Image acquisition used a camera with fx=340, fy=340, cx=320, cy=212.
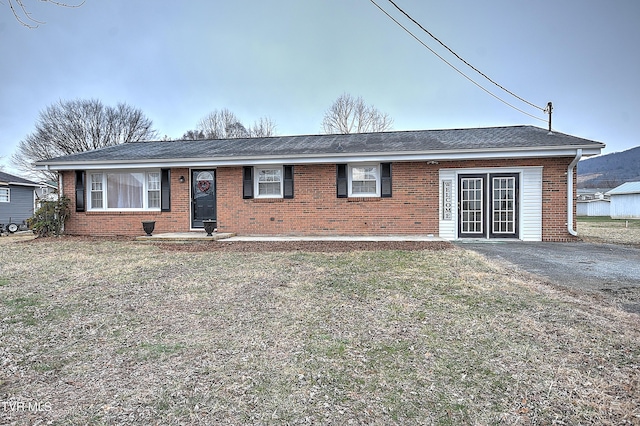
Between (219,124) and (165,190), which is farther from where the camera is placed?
(219,124)

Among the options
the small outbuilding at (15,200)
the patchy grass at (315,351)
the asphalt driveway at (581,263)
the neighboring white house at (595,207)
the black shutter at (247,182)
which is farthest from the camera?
the neighboring white house at (595,207)

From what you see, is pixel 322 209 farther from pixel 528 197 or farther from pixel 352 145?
pixel 528 197

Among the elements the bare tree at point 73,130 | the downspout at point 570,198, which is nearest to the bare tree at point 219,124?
the bare tree at point 73,130

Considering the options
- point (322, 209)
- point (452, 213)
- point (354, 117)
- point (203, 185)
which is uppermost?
point (354, 117)

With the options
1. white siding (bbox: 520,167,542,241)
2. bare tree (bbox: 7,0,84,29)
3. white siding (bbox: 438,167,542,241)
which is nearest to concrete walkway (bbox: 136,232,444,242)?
white siding (bbox: 438,167,542,241)

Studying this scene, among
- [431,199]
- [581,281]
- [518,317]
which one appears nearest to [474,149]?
[431,199]

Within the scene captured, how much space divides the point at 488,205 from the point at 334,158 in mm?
4657

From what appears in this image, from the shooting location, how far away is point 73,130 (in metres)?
30.8

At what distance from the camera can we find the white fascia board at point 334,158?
9.09m

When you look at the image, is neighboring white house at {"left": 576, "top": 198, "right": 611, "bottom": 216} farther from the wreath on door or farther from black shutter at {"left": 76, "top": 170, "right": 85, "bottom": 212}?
black shutter at {"left": 76, "top": 170, "right": 85, "bottom": 212}

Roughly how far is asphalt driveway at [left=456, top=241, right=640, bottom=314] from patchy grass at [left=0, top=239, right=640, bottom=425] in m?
0.68

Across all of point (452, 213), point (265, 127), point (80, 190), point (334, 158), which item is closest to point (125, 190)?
point (80, 190)

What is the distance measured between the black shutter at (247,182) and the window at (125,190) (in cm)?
293

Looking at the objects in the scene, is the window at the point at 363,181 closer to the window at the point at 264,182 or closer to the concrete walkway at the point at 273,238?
the concrete walkway at the point at 273,238
